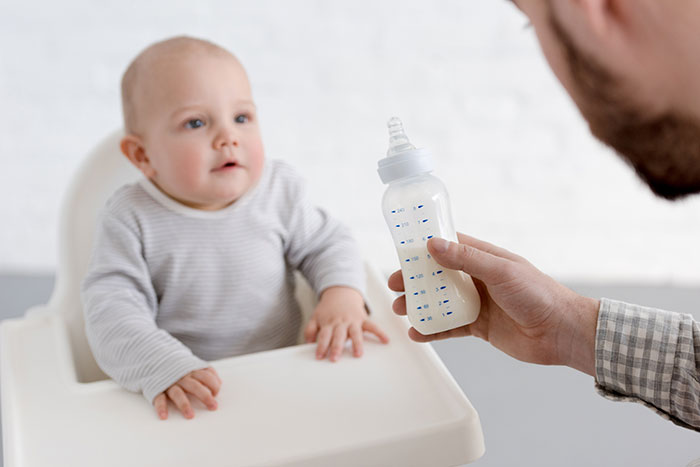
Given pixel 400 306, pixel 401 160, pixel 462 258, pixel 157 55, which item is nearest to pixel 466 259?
pixel 462 258

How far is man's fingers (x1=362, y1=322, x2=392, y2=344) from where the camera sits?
2.99ft

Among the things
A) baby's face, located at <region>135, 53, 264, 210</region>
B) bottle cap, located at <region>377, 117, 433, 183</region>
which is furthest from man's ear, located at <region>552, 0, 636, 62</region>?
baby's face, located at <region>135, 53, 264, 210</region>

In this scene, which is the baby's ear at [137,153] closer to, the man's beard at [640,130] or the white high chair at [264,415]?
the white high chair at [264,415]

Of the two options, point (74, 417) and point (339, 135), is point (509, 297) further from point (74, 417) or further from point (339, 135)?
point (339, 135)

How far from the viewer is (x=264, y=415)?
792mm

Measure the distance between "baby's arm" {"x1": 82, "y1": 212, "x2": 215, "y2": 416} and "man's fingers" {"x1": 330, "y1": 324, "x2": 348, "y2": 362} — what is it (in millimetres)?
140

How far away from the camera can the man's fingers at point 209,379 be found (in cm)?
83

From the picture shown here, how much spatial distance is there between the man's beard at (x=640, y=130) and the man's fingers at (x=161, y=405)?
50 centimetres

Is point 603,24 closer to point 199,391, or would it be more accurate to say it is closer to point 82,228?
point 199,391

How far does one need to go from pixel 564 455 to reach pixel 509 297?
557mm

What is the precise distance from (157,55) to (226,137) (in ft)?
0.46

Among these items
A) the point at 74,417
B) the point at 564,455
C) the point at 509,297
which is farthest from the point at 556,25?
the point at 564,455

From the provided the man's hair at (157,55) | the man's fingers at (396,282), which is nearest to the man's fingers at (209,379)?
the man's fingers at (396,282)

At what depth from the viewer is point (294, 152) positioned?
2.03 m
